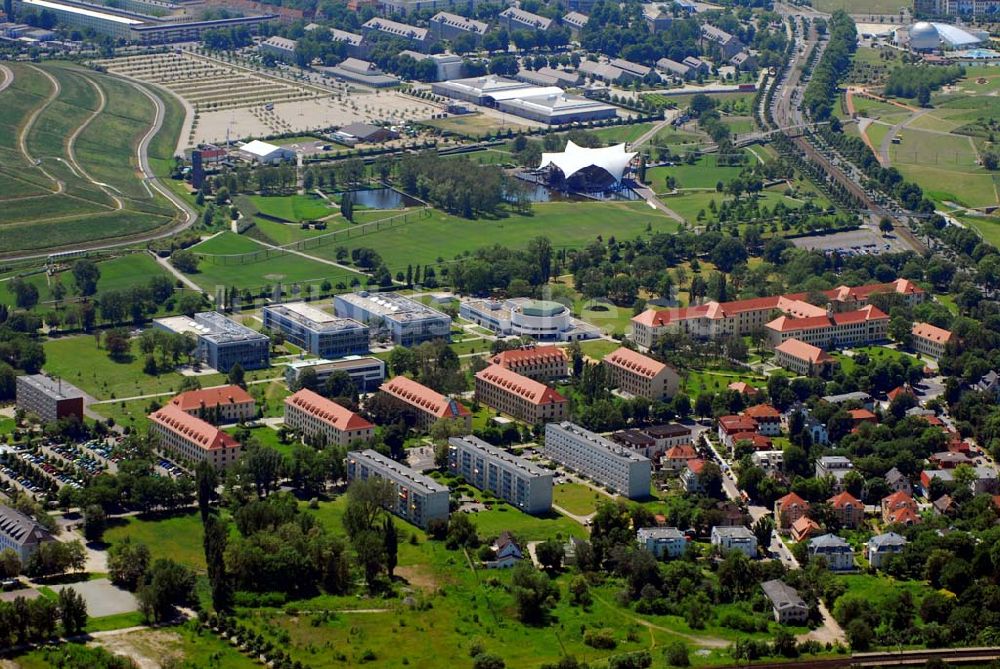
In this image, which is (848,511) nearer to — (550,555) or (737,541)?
(737,541)

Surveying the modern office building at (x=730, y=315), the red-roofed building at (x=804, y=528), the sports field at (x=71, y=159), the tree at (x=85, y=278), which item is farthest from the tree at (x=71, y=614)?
the sports field at (x=71, y=159)

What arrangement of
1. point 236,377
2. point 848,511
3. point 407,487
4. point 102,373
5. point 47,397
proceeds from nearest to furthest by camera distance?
point 407,487 → point 848,511 → point 47,397 → point 236,377 → point 102,373

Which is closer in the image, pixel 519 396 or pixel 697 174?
pixel 519 396

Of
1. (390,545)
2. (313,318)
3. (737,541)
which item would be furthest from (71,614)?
(313,318)

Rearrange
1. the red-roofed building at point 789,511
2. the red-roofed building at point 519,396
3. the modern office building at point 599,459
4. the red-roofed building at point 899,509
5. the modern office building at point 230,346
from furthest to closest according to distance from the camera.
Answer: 1. the modern office building at point 230,346
2. the red-roofed building at point 519,396
3. the modern office building at point 599,459
4. the red-roofed building at point 789,511
5. the red-roofed building at point 899,509

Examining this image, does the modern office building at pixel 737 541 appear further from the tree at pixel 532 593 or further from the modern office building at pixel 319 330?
the modern office building at pixel 319 330

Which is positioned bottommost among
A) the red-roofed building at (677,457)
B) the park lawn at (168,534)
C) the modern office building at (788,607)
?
the park lawn at (168,534)

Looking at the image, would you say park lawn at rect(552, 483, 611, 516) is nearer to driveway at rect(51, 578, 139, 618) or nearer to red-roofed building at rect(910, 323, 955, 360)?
driveway at rect(51, 578, 139, 618)
